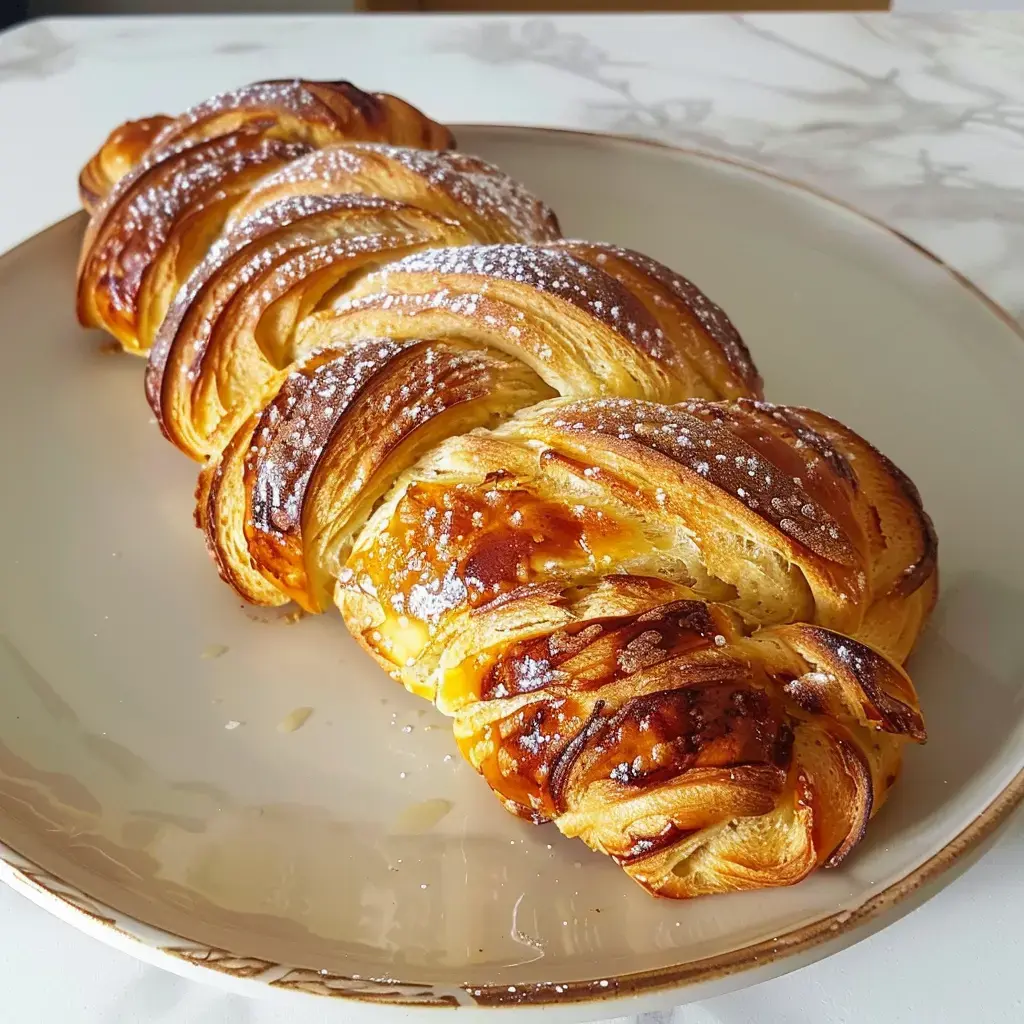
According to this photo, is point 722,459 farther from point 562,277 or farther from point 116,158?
point 116,158

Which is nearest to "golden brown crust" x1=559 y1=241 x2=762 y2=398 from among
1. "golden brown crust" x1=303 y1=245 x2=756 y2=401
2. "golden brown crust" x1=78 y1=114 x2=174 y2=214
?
"golden brown crust" x1=303 y1=245 x2=756 y2=401

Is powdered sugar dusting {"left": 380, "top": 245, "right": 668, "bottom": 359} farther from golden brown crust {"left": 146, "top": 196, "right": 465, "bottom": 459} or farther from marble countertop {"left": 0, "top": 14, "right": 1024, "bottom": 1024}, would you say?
marble countertop {"left": 0, "top": 14, "right": 1024, "bottom": 1024}

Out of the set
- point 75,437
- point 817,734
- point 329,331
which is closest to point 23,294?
point 75,437

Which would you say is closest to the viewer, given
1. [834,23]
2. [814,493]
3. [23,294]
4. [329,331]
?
[814,493]

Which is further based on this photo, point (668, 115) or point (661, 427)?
point (668, 115)

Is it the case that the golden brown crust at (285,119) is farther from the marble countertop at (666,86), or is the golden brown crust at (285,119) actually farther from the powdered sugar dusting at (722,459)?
the powdered sugar dusting at (722,459)

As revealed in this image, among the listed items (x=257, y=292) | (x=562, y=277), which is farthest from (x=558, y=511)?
(x=257, y=292)

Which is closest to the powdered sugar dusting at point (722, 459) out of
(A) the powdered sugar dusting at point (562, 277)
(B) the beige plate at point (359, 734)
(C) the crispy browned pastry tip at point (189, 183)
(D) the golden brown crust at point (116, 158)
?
(A) the powdered sugar dusting at point (562, 277)

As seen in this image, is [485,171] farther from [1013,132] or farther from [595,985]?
[1013,132]
